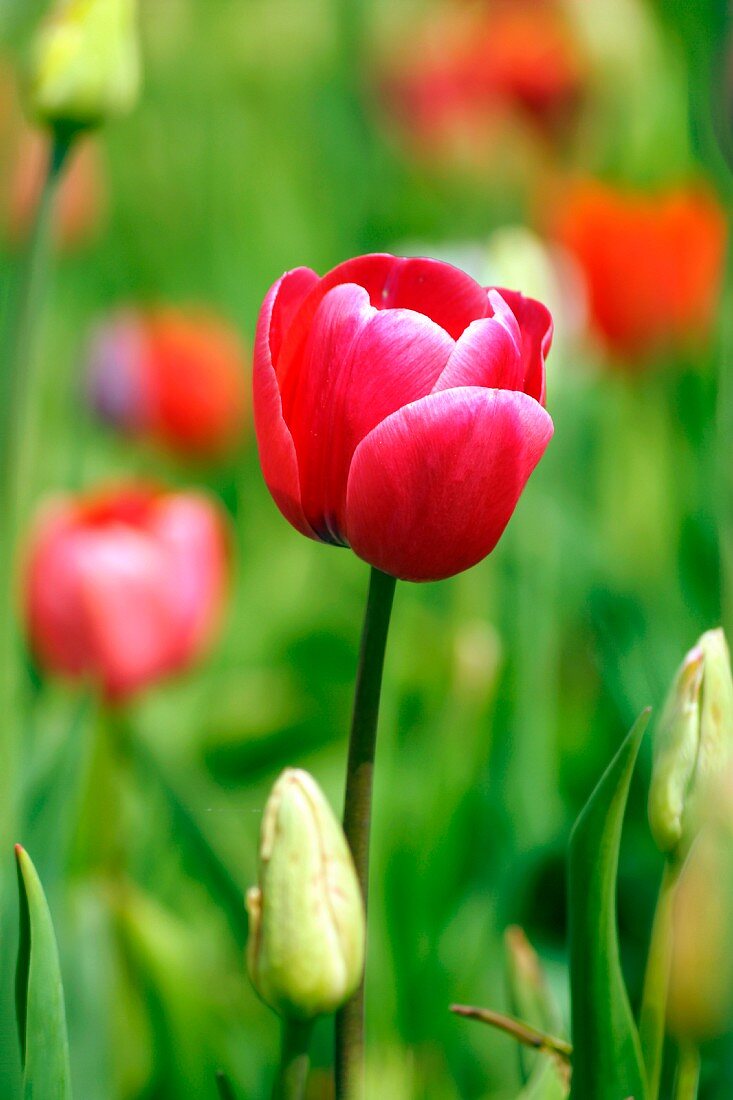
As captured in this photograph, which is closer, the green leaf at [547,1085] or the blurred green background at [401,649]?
the green leaf at [547,1085]

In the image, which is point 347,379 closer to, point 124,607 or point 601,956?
point 601,956

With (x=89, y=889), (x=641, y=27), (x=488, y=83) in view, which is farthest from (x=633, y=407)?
(x=89, y=889)

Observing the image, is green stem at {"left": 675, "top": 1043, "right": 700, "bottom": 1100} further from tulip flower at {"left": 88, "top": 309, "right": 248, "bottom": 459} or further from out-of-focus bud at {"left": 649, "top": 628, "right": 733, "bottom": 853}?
tulip flower at {"left": 88, "top": 309, "right": 248, "bottom": 459}

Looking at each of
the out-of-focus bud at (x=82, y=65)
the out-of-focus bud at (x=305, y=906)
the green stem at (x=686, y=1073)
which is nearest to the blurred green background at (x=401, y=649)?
the green stem at (x=686, y=1073)

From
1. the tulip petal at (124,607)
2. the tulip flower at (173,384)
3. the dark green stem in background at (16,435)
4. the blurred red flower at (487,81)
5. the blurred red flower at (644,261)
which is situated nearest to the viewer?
the dark green stem in background at (16,435)

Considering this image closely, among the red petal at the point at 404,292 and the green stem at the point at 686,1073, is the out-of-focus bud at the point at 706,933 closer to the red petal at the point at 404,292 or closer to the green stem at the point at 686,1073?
the green stem at the point at 686,1073

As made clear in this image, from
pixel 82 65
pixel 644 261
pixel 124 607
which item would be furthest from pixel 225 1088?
pixel 644 261

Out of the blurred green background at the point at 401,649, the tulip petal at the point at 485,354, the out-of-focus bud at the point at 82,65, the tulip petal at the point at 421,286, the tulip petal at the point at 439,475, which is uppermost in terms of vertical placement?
the out-of-focus bud at the point at 82,65

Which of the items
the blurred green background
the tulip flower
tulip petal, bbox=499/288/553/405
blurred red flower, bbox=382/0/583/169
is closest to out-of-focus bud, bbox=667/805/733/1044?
the blurred green background
